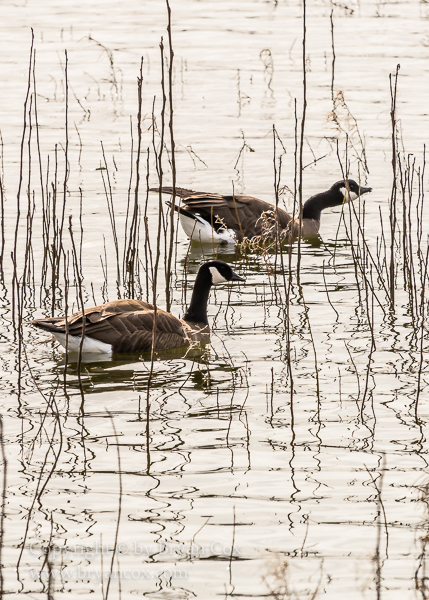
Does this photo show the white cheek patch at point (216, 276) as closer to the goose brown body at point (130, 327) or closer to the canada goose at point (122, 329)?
the canada goose at point (122, 329)

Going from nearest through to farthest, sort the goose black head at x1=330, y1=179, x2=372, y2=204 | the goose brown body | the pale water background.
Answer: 1. the pale water background
2. the goose brown body
3. the goose black head at x1=330, y1=179, x2=372, y2=204

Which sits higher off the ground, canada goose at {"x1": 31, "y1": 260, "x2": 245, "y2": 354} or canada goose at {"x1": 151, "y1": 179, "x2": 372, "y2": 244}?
canada goose at {"x1": 151, "y1": 179, "x2": 372, "y2": 244}

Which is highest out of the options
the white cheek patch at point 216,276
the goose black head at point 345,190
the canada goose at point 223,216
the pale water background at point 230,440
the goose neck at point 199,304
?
the goose black head at point 345,190

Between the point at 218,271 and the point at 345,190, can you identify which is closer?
the point at 218,271

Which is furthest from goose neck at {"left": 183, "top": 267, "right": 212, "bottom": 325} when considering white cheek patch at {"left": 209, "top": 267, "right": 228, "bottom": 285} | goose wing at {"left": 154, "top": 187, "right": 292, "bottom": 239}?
goose wing at {"left": 154, "top": 187, "right": 292, "bottom": 239}

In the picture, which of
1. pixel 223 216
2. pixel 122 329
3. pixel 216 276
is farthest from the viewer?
Answer: pixel 223 216

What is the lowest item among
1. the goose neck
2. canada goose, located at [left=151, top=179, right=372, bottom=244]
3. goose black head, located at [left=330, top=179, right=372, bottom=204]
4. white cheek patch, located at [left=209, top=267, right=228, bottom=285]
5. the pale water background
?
the pale water background

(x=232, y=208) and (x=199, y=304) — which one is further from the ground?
(x=232, y=208)

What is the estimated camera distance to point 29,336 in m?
9.26

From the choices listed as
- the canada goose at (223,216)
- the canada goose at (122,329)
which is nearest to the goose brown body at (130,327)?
the canada goose at (122,329)

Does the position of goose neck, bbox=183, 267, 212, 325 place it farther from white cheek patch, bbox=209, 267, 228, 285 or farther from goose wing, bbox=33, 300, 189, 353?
goose wing, bbox=33, 300, 189, 353

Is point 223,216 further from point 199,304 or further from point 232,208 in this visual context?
point 199,304

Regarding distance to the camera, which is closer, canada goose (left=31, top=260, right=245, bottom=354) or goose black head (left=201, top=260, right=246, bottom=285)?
canada goose (left=31, top=260, right=245, bottom=354)

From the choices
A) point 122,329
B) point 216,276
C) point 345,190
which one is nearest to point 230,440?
point 122,329
